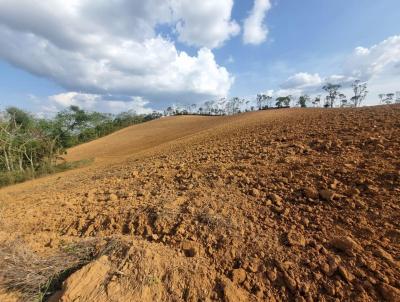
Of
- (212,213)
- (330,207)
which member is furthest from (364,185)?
(212,213)

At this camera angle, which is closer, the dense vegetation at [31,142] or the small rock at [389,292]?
the small rock at [389,292]

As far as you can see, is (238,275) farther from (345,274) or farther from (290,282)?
(345,274)

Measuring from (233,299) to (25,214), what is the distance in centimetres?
453

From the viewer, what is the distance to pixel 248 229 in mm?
2908

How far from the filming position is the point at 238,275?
2375 mm

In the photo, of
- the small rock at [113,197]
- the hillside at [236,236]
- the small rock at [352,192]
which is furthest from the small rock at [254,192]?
the small rock at [113,197]

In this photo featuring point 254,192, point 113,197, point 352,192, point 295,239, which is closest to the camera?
point 295,239

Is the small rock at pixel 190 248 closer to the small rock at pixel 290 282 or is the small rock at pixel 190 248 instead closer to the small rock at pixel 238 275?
the small rock at pixel 238 275

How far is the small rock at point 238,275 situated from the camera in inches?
92.1

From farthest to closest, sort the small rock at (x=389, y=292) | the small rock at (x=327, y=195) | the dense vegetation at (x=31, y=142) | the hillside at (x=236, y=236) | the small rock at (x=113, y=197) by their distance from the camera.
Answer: the dense vegetation at (x=31, y=142), the small rock at (x=113, y=197), the small rock at (x=327, y=195), the hillside at (x=236, y=236), the small rock at (x=389, y=292)

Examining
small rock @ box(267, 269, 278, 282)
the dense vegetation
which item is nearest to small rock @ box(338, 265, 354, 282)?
small rock @ box(267, 269, 278, 282)

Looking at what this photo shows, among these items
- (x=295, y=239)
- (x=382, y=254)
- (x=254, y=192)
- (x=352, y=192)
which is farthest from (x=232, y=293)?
(x=352, y=192)

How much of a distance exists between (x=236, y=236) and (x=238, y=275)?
504 millimetres

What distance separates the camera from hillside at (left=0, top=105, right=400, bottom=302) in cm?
226
